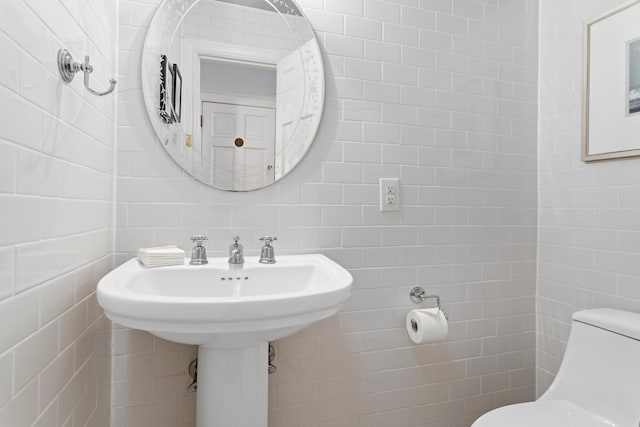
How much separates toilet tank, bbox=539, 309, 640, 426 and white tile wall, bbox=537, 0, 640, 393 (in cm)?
20

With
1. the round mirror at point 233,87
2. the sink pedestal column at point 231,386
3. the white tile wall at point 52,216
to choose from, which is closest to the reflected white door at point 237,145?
the round mirror at point 233,87

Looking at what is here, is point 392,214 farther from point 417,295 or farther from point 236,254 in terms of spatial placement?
point 236,254

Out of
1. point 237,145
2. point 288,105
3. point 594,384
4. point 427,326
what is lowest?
point 594,384

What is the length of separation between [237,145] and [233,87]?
21 centimetres

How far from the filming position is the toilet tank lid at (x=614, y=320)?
1.13m

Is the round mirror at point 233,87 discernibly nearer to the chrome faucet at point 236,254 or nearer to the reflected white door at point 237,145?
the reflected white door at point 237,145

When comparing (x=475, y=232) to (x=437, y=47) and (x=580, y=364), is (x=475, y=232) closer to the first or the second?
(x=580, y=364)

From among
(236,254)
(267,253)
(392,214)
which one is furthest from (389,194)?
(236,254)

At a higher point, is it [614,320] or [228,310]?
[228,310]

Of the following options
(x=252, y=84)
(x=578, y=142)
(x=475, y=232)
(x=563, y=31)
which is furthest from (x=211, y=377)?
(x=563, y=31)

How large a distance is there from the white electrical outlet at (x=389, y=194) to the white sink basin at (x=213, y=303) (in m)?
0.44

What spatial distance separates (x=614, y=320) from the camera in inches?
46.8

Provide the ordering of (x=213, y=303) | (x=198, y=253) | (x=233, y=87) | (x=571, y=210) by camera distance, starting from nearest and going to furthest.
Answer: (x=213, y=303), (x=198, y=253), (x=233, y=87), (x=571, y=210)

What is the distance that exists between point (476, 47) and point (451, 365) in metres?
1.44
